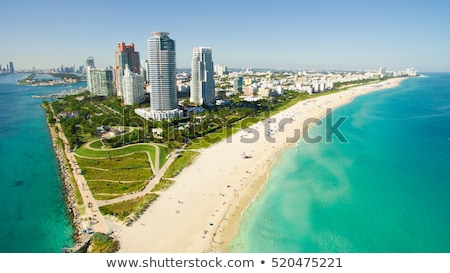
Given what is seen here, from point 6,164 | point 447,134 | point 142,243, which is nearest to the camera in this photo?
point 142,243

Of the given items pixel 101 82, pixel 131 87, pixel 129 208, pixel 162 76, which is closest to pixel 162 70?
pixel 162 76

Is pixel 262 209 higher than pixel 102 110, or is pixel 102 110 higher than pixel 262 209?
pixel 102 110

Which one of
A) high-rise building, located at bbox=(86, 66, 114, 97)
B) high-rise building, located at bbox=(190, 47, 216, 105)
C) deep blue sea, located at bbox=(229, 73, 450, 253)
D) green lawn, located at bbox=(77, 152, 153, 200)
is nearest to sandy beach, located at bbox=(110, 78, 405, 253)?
deep blue sea, located at bbox=(229, 73, 450, 253)

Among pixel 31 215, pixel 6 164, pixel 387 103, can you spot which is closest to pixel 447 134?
pixel 387 103

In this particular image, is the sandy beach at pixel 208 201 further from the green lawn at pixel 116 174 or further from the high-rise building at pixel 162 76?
the high-rise building at pixel 162 76

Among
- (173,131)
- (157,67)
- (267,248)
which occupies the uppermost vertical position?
(157,67)

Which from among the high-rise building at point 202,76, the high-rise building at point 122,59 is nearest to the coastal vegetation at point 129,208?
the high-rise building at point 202,76

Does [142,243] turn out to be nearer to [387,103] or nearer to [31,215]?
[31,215]
